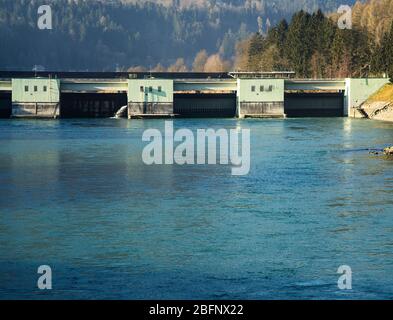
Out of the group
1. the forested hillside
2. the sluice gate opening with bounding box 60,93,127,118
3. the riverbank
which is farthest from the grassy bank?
the sluice gate opening with bounding box 60,93,127,118

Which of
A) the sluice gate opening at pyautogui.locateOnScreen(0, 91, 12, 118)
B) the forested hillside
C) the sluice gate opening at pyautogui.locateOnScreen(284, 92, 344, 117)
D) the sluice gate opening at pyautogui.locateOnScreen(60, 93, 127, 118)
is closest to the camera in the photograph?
the sluice gate opening at pyautogui.locateOnScreen(0, 91, 12, 118)

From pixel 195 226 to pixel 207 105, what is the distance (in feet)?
217

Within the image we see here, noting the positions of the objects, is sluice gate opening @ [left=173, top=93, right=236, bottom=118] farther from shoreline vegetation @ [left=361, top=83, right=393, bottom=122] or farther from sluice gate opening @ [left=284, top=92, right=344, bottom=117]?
shoreline vegetation @ [left=361, top=83, right=393, bottom=122]

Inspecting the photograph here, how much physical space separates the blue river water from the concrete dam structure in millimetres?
40055

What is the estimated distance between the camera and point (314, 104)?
313ft

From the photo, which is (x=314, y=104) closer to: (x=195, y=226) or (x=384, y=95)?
(x=384, y=95)

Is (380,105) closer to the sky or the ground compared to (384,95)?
closer to the ground

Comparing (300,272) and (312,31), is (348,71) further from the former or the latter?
(300,272)

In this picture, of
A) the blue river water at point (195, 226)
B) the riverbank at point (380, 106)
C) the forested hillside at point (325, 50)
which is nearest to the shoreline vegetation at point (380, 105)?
the riverbank at point (380, 106)

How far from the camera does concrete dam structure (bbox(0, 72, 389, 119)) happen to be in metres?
90.8

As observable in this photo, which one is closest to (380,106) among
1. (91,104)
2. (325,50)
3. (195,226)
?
(325,50)

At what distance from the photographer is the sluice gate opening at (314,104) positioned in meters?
94.6

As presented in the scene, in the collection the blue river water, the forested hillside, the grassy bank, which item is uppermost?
the forested hillside
